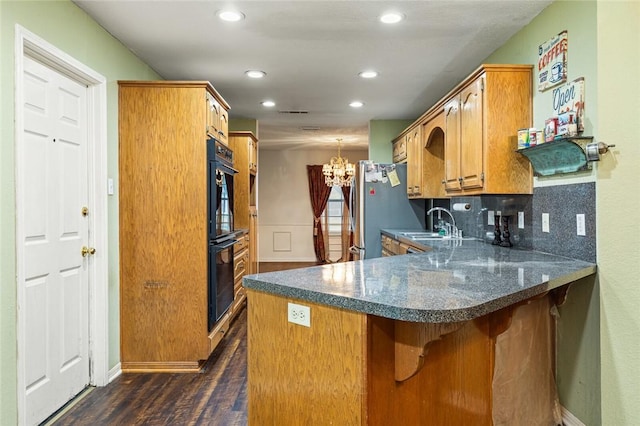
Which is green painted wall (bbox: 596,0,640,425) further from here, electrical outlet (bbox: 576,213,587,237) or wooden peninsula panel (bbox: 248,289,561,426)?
wooden peninsula panel (bbox: 248,289,561,426)

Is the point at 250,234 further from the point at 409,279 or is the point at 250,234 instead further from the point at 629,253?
the point at 629,253

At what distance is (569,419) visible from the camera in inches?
86.4


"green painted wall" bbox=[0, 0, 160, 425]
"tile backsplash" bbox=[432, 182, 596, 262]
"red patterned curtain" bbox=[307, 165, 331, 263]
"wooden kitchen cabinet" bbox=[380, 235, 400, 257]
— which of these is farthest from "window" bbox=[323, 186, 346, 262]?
"green painted wall" bbox=[0, 0, 160, 425]

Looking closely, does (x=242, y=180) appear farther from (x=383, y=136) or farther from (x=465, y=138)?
(x=465, y=138)

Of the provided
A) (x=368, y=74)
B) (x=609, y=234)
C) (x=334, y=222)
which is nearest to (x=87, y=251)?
(x=368, y=74)

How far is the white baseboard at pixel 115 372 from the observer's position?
2.85 metres

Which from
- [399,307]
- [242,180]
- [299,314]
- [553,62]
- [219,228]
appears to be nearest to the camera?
[399,307]

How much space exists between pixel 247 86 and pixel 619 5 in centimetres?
316

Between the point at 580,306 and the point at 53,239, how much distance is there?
292 centimetres

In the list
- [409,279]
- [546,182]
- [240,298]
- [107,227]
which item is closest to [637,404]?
[409,279]

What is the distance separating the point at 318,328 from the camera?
1.38 metres

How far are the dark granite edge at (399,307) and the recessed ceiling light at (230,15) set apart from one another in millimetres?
1801

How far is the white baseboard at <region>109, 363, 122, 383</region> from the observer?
9.34ft

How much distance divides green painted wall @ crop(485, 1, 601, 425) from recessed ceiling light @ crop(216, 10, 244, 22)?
6.20ft
